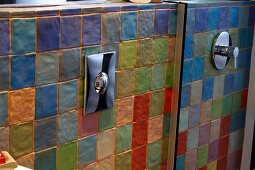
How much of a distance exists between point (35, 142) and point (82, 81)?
15 centimetres

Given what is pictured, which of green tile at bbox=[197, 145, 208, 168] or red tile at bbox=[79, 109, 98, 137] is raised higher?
red tile at bbox=[79, 109, 98, 137]

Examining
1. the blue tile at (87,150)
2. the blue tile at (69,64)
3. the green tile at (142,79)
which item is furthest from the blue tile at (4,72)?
the green tile at (142,79)

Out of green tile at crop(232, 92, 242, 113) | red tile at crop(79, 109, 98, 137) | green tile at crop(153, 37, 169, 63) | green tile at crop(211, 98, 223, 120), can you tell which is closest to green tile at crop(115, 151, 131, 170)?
red tile at crop(79, 109, 98, 137)

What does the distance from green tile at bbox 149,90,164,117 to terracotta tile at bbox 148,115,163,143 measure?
14 millimetres

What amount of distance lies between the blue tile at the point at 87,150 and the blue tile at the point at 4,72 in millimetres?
220

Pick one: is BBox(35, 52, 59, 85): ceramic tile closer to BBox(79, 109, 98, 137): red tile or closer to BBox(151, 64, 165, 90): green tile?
BBox(79, 109, 98, 137): red tile

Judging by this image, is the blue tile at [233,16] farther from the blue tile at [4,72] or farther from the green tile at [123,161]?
the blue tile at [4,72]

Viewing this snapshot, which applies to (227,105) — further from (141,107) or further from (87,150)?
(87,150)

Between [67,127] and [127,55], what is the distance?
20 centimetres

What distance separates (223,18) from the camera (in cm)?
122

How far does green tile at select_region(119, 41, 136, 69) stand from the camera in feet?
3.21

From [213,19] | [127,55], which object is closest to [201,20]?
[213,19]

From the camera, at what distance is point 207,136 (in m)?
1.26

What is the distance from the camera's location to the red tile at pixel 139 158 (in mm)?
1068
